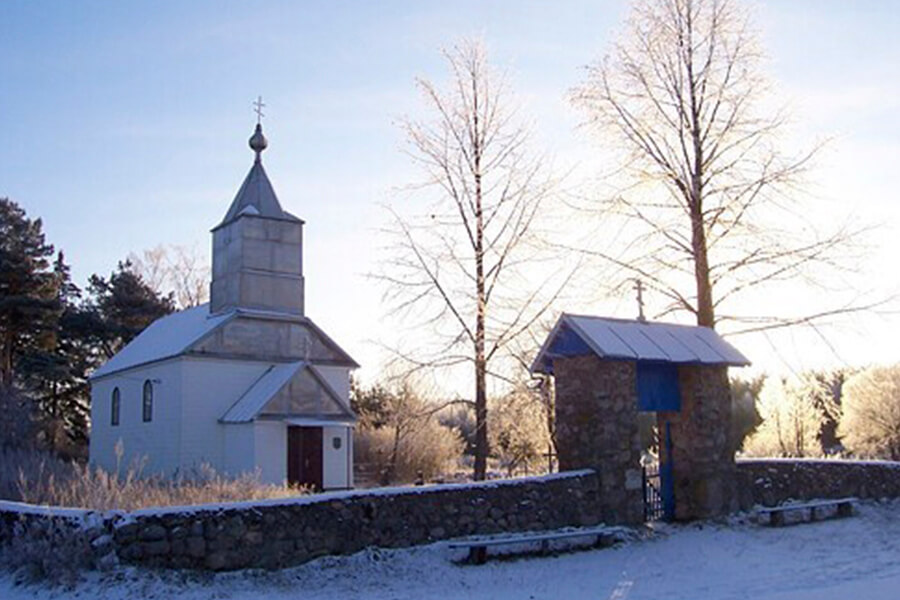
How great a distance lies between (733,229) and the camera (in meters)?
21.6

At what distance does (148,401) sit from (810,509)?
21622 millimetres

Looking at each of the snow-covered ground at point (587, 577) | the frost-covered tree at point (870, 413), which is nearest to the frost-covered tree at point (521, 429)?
the snow-covered ground at point (587, 577)

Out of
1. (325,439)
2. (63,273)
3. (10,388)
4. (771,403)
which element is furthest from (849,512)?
(63,273)

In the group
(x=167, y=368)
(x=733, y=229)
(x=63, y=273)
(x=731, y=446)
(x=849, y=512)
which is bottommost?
(x=849, y=512)

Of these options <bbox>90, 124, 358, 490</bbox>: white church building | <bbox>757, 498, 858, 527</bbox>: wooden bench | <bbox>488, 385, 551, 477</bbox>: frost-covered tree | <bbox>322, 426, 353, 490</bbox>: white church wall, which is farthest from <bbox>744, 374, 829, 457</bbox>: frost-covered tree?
<bbox>757, 498, 858, 527</bbox>: wooden bench

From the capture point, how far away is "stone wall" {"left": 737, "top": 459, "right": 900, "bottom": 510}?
1748 cm

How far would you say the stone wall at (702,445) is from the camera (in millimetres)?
16359

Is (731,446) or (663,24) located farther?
(663,24)

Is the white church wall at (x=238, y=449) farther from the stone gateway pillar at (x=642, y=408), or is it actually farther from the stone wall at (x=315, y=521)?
the stone wall at (x=315, y=521)

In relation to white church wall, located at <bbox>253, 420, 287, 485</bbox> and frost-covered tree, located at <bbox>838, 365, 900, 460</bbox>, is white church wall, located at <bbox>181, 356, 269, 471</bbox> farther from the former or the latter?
frost-covered tree, located at <bbox>838, 365, 900, 460</bbox>

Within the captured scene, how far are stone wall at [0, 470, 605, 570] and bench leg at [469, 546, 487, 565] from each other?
71 centimetres

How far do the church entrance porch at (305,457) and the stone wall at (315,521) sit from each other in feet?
47.7

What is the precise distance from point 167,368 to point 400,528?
18.9 meters

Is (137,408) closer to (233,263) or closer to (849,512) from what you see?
(233,263)
